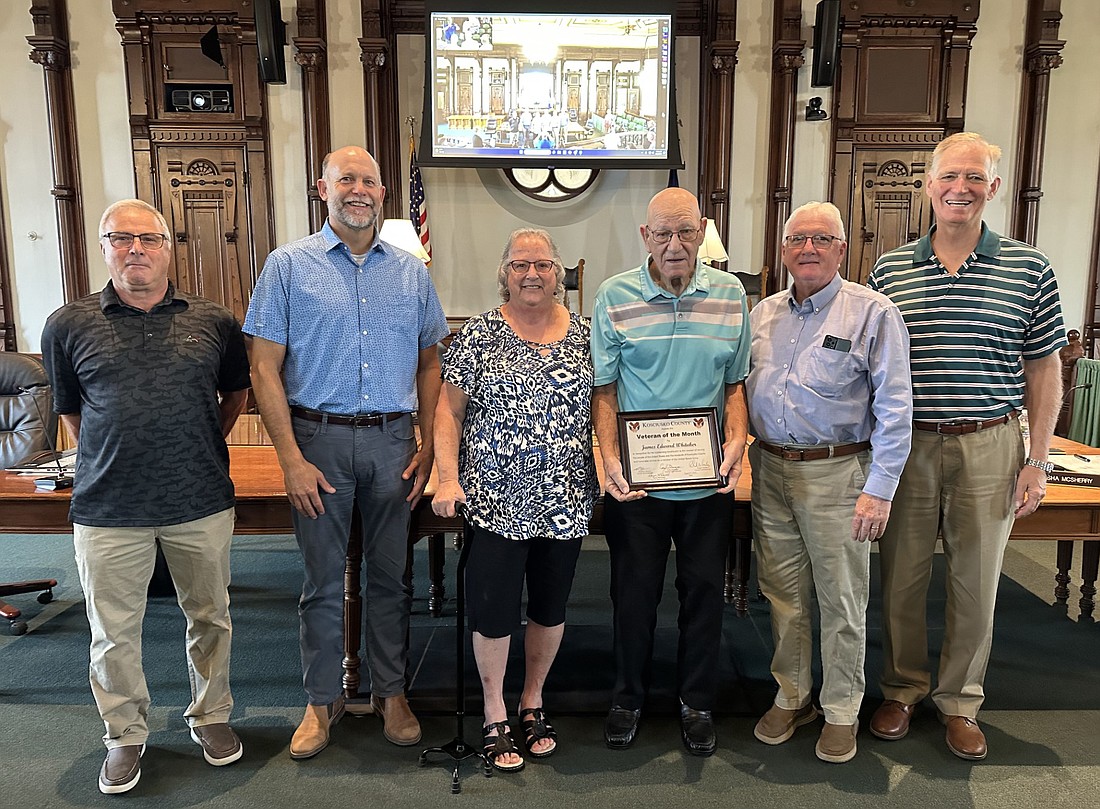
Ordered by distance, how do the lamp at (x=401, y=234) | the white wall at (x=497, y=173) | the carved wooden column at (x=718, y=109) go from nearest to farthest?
the lamp at (x=401, y=234) → the carved wooden column at (x=718, y=109) → the white wall at (x=497, y=173)

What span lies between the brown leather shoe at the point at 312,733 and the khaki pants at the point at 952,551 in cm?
172

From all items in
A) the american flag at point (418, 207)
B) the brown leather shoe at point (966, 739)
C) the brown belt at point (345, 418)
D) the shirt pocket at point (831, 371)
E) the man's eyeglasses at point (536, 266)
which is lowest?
the brown leather shoe at point (966, 739)

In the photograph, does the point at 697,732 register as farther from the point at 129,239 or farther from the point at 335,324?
the point at 129,239

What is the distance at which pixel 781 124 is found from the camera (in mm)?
5684

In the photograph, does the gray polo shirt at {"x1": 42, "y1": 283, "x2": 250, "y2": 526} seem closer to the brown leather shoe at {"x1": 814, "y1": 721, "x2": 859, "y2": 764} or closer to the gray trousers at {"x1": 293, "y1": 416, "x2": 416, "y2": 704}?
the gray trousers at {"x1": 293, "y1": 416, "x2": 416, "y2": 704}

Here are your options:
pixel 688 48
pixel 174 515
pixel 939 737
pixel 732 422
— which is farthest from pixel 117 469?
pixel 688 48

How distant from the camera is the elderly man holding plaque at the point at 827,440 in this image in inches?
84.8

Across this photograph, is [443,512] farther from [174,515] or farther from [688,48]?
[688,48]

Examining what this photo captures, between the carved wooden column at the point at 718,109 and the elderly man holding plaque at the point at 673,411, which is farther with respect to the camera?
the carved wooden column at the point at 718,109

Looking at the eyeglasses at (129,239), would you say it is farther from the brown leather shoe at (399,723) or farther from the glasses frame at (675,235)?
the brown leather shoe at (399,723)

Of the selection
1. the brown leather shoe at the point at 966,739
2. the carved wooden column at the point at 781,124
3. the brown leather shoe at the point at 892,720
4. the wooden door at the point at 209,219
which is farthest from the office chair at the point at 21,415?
the carved wooden column at the point at 781,124

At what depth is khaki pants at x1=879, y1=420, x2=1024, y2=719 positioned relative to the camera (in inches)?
89.7

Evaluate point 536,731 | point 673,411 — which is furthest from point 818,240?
point 536,731

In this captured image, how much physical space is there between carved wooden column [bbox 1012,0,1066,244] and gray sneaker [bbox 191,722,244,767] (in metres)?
5.97
